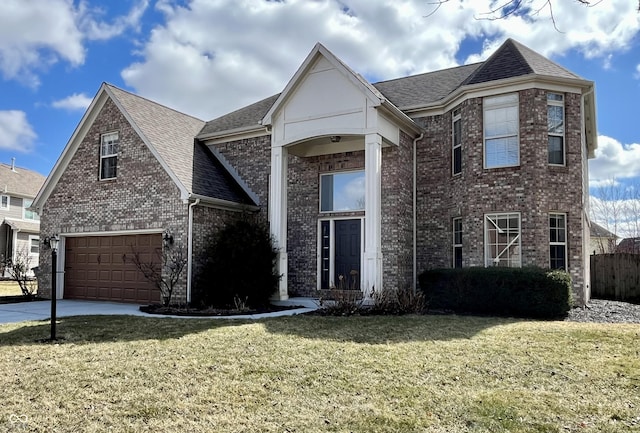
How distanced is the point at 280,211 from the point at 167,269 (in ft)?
11.6

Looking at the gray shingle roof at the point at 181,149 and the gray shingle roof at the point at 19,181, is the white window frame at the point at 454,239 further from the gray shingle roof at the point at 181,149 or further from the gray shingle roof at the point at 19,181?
the gray shingle roof at the point at 19,181

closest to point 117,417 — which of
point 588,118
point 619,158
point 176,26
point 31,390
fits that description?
point 31,390

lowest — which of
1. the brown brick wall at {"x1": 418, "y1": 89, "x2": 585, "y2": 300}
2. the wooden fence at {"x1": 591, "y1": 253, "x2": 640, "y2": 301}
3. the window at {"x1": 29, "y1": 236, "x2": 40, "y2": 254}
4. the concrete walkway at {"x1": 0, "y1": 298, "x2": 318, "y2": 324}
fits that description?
the concrete walkway at {"x1": 0, "y1": 298, "x2": 318, "y2": 324}

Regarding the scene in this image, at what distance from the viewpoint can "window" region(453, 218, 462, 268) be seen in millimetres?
13830

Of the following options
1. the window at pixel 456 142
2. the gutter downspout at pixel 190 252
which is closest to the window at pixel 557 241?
the window at pixel 456 142

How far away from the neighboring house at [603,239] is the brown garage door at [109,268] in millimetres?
28840

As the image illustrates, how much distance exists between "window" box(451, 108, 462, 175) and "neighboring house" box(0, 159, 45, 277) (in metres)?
28.1

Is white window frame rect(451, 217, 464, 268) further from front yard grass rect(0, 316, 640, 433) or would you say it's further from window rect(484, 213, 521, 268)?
front yard grass rect(0, 316, 640, 433)

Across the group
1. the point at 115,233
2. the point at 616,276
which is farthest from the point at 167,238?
the point at 616,276

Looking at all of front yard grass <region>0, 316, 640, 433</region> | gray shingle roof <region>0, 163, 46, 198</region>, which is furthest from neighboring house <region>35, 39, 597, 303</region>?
gray shingle roof <region>0, 163, 46, 198</region>

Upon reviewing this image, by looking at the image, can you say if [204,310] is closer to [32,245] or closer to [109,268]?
[109,268]

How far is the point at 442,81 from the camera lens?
15.9 metres

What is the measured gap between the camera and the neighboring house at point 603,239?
31938 mm

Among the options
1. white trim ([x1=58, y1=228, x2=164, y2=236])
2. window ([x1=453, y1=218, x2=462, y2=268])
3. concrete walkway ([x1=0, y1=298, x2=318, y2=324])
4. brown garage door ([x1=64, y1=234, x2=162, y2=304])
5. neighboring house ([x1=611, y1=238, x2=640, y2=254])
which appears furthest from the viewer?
neighboring house ([x1=611, y1=238, x2=640, y2=254])
